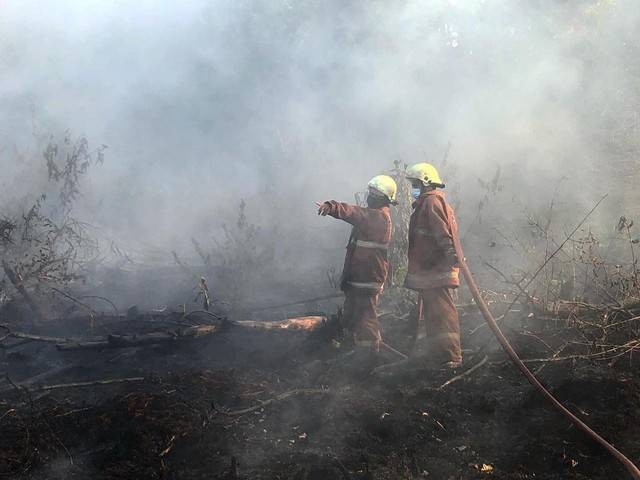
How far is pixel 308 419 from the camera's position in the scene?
3641 millimetres

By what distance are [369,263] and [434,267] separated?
68cm

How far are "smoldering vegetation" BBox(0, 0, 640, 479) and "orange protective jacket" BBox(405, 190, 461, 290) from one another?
2.24ft

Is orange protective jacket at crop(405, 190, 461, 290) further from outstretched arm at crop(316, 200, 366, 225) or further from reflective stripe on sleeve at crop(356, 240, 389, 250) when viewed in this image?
outstretched arm at crop(316, 200, 366, 225)

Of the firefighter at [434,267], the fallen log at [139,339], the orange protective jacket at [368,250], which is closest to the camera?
the firefighter at [434,267]

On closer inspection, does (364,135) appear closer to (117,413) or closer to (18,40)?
(18,40)

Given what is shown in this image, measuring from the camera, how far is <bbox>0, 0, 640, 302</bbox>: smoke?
29.0ft

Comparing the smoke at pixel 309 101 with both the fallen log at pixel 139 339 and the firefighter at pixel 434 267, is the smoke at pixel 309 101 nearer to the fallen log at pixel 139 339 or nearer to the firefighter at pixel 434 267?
the fallen log at pixel 139 339

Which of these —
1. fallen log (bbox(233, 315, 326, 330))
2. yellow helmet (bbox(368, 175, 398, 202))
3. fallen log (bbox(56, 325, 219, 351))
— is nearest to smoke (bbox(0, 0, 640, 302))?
fallen log (bbox(233, 315, 326, 330))

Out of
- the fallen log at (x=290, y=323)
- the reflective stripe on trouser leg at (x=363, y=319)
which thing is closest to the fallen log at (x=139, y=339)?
the fallen log at (x=290, y=323)

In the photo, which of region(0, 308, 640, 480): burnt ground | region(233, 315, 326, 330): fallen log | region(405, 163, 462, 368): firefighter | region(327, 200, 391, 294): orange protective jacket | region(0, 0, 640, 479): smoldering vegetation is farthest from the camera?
region(233, 315, 326, 330): fallen log

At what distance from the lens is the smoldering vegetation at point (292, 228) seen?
335 centimetres

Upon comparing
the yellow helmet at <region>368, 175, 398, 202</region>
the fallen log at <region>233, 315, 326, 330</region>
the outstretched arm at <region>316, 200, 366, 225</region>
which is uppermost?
the yellow helmet at <region>368, 175, 398, 202</region>

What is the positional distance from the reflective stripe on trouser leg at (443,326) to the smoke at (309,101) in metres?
3.74

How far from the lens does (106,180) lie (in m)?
9.14
